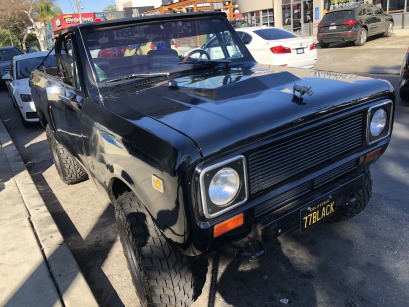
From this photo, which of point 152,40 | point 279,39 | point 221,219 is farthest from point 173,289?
point 279,39

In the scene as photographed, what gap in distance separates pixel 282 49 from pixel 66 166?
21.1 ft

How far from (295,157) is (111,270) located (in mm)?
1865

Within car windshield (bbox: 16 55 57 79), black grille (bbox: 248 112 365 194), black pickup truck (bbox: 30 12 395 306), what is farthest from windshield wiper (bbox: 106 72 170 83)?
car windshield (bbox: 16 55 57 79)

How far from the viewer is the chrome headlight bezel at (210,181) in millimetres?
1863

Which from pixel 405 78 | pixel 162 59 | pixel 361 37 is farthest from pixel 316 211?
pixel 361 37

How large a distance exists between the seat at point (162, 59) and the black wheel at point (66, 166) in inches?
73.8

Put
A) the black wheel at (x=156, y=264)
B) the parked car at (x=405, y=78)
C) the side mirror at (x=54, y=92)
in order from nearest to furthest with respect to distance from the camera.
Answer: the black wheel at (x=156, y=264) → the side mirror at (x=54, y=92) → the parked car at (x=405, y=78)

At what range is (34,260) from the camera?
316 cm

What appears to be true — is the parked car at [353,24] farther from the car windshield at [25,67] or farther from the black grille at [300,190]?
the black grille at [300,190]

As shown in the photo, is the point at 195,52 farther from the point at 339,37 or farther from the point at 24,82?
the point at 339,37

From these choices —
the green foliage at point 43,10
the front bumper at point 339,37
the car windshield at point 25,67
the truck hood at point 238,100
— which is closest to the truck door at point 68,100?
the truck hood at point 238,100

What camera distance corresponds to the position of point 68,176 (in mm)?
4738

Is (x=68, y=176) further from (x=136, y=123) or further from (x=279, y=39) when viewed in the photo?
(x=279, y=39)

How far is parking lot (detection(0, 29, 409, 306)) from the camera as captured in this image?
8.65 feet
